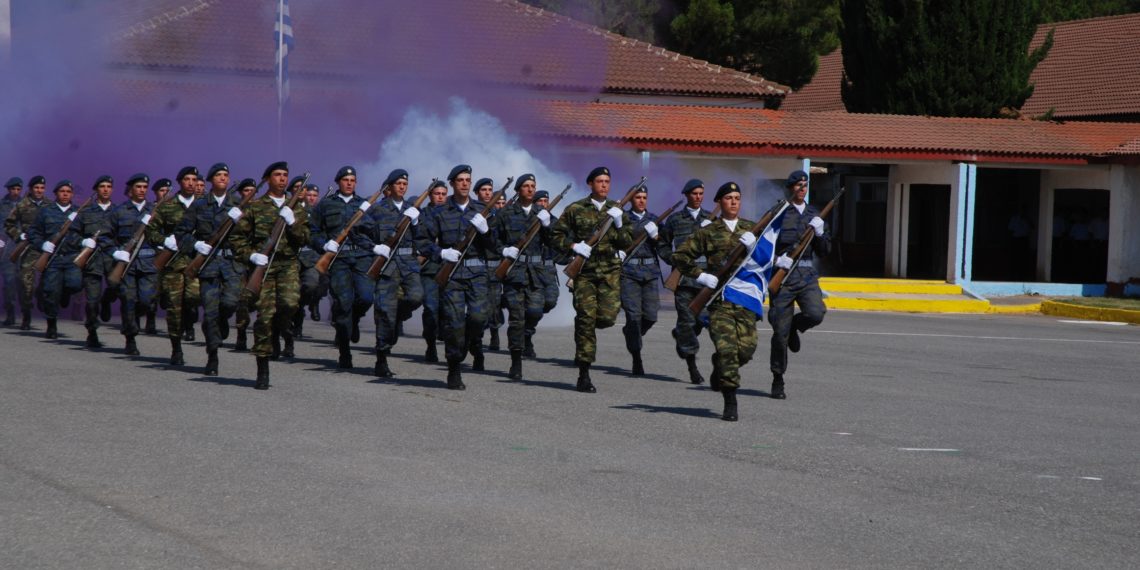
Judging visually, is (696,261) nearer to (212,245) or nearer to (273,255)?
(273,255)

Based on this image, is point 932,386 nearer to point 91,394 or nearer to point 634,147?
point 91,394

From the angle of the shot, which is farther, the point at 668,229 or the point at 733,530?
the point at 668,229

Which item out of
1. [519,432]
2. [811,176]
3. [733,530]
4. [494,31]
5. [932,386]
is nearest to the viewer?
[733,530]

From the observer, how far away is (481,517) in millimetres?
7152

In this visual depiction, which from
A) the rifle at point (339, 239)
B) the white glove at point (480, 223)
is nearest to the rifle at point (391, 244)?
the rifle at point (339, 239)

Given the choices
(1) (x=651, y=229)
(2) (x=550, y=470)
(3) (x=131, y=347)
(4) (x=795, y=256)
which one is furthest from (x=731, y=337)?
(3) (x=131, y=347)

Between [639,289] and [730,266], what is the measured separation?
3.43m

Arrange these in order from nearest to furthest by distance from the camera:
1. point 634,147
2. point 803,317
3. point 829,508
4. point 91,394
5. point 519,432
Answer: point 829,508 → point 519,432 → point 91,394 → point 803,317 → point 634,147

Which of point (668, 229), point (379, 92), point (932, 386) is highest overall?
point (379, 92)

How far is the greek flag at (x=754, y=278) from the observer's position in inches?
417

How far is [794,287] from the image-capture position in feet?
40.2

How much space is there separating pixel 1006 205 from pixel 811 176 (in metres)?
4.57

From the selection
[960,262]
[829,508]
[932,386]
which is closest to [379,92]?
[960,262]

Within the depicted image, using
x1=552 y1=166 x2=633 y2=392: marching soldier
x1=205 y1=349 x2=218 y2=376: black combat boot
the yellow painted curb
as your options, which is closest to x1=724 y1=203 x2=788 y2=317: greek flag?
x1=552 y1=166 x2=633 y2=392: marching soldier
